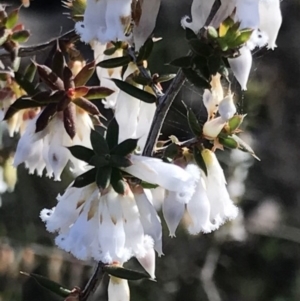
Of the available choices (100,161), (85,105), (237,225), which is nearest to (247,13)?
(100,161)

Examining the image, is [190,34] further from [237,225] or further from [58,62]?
[237,225]

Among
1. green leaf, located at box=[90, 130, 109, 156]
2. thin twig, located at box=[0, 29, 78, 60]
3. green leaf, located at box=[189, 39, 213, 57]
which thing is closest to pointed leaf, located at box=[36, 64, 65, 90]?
thin twig, located at box=[0, 29, 78, 60]

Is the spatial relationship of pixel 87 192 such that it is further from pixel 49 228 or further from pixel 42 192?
pixel 42 192

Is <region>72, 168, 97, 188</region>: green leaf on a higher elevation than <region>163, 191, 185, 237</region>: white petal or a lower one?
higher

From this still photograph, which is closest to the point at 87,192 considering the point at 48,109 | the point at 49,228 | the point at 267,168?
the point at 49,228

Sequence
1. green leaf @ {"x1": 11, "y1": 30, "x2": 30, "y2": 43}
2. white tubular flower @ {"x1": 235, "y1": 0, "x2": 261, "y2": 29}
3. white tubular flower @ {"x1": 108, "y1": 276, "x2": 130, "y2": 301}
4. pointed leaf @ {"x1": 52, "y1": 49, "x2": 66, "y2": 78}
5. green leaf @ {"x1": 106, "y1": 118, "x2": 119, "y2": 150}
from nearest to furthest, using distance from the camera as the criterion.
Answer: white tubular flower @ {"x1": 235, "y1": 0, "x2": 261, "y2": 29} → green leaf @ {"x1": 106, "y1": 118, "x2": 119, "y2": 150} → white tubular flower @ {"x1": 108, "y1": 276, "x2": 130, "y2": 301} → pointed leaf @ {"x1": 52, "y1": 49, "x2": 66, "y2": 78} → green leaf @ {"x1": 11, "y1": 30, "x2": 30, "y2": 43}

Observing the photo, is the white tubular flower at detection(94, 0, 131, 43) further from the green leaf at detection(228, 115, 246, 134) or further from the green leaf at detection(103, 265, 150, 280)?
the green leaf at detection(103, 265, 150, 280)
